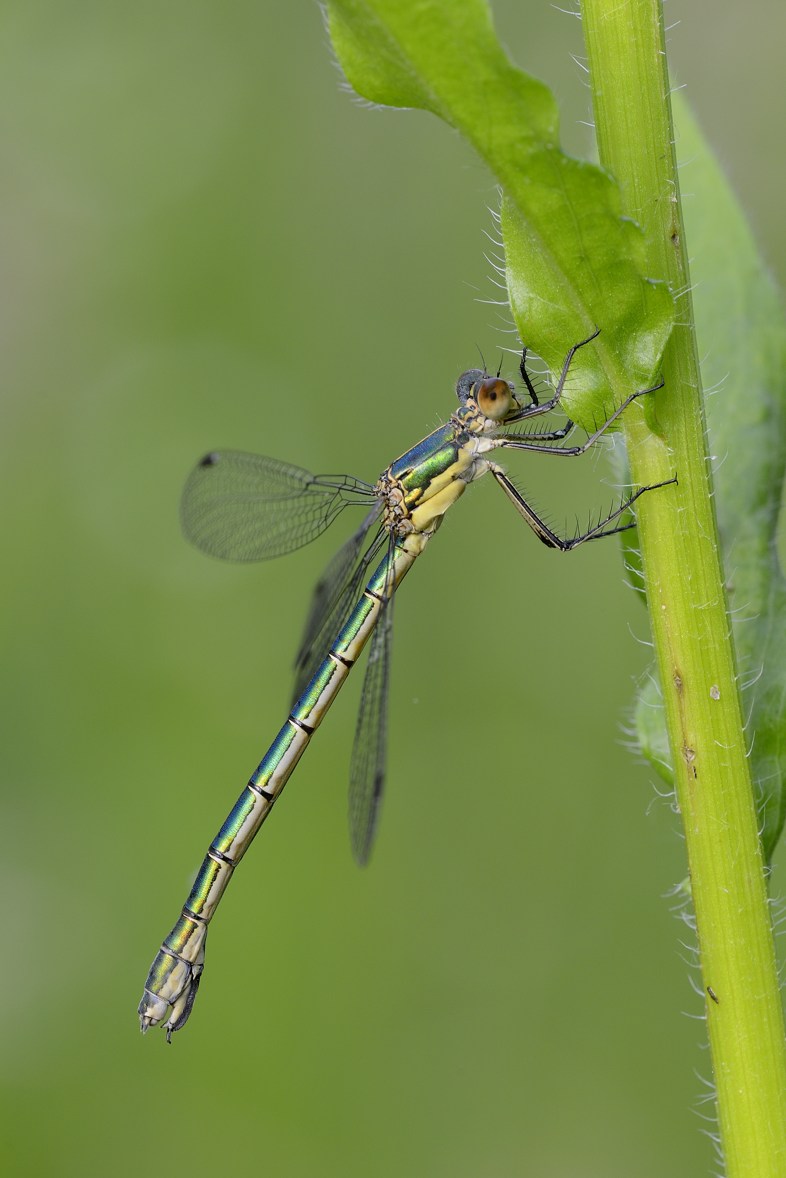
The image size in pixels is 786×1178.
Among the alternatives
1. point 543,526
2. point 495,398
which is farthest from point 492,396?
point 543,526

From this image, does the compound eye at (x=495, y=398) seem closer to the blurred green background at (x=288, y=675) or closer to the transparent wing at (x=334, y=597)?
the transparent wing at (x=334, y=597)

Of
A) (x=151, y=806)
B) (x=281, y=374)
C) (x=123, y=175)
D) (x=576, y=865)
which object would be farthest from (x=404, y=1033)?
(x=123, y=175)

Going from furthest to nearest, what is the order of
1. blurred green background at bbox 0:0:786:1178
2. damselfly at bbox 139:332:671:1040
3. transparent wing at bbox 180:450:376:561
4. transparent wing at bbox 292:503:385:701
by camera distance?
blurred green background at bbox 0:0:786:1178
transparent wing at bbox 180:450:376:561
transparent wing at bbox 292:503:385:701
damselfly at bbox 139:332:671:1040

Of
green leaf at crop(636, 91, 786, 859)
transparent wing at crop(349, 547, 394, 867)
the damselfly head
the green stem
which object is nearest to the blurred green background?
transparent wing at crop(349, 547, 394, 867)

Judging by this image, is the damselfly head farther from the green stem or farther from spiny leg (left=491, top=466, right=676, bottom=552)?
the green stem

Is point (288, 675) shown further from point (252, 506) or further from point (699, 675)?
point (699, 675)

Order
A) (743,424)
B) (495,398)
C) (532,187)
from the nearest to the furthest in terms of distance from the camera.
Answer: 1. (532,187)
2. (743,424)
3. (495,398)

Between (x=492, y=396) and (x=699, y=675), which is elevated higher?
(x=492, y=396)

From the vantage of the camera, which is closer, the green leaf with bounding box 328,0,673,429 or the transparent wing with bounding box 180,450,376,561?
the green leaf with bounding box 328,0,673,429
